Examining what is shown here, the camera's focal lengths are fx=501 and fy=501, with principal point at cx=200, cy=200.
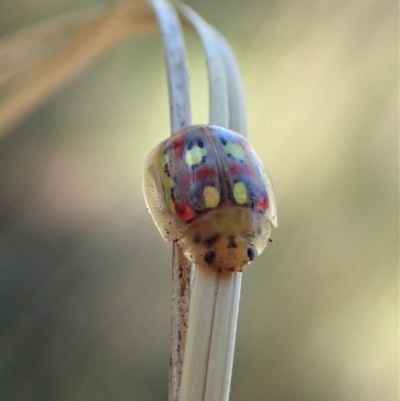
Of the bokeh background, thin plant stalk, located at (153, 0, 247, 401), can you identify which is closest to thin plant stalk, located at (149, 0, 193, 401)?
thin plant stalk, located at (153, 0, 247, 401)

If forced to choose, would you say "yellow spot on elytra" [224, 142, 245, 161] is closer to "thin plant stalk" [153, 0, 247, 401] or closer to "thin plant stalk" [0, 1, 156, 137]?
"thin plant stalk" [153, 0, 247, 401]

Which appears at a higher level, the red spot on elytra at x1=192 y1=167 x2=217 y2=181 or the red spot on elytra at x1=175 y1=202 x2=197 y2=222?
the red spot on elytra at x1=192 y1=167 x2=217 y2=181

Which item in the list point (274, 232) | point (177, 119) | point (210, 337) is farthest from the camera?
point (274, 232)

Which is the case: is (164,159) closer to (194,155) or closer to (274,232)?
(194,155)

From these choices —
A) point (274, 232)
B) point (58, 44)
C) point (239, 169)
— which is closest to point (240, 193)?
point (239, 169)

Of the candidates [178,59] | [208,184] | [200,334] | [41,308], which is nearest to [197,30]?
[178,59]

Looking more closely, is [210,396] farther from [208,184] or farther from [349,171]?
Result: [349,171]

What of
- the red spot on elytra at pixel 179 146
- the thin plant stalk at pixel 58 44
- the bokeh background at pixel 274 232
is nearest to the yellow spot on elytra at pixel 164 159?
the red spot on elytra at pixel 179 146
